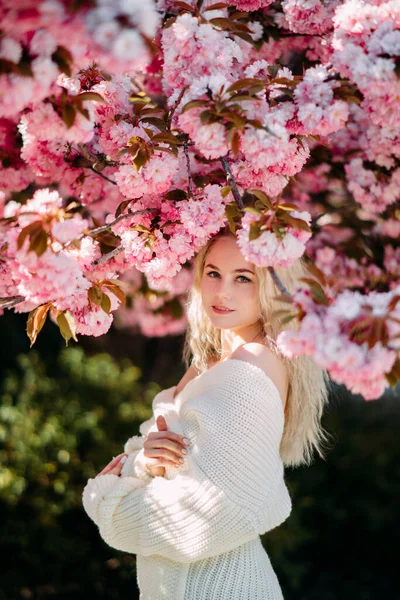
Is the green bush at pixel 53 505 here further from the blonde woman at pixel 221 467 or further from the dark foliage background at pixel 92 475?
the blonde woman at pixel 221 467

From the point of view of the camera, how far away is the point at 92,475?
3.55 meters

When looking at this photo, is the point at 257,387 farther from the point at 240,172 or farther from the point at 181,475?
the point at 240,172

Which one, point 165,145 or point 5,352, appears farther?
point 5,352

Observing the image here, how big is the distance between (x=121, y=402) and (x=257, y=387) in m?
2.11

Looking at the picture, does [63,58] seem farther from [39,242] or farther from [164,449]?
[164,449]

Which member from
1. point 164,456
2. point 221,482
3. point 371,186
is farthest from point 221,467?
point 371,186

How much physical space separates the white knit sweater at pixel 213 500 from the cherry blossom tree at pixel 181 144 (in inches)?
16.4

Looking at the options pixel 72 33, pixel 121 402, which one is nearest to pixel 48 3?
pixel 72 33

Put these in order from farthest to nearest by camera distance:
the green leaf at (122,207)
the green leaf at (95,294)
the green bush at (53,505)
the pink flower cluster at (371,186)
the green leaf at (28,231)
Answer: the green bush at (53,505) < the pink flower cluster at (371,186) < the green leaf at (122,207) < the green leaf at (95,294) < the green leaf at (28,231)

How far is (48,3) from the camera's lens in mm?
1366

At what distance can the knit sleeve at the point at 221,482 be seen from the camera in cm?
205

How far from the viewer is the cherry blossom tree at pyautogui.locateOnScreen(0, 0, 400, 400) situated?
4.84 ft

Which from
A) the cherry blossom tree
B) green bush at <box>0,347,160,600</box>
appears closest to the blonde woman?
the cherry blossom tree

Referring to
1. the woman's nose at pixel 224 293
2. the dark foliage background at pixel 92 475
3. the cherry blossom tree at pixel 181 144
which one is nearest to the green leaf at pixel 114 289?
the cherry blossom tree at pixel 181 144
